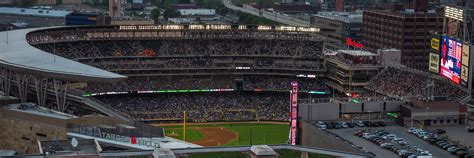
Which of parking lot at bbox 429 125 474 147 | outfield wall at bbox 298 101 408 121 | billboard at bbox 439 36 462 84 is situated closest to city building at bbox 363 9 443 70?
billboard at bbox 439 36 462 84

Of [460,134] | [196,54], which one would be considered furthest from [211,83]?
[460,134]

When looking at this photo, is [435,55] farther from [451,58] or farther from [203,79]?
[203,79]

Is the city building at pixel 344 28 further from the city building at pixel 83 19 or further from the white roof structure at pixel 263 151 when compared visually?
the white roof structure at pixel 263 151

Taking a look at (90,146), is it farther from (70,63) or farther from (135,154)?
(70,63)

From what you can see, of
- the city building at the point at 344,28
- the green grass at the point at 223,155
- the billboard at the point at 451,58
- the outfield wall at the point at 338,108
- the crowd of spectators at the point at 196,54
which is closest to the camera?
the green grass at the point at 223,155

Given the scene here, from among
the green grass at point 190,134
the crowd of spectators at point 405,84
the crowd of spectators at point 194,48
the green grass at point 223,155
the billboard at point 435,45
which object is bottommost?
the green grass at point 190,134

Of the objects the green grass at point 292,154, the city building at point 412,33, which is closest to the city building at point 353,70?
the city building at point 412,33

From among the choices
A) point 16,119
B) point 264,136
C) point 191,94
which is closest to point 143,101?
point 191,94

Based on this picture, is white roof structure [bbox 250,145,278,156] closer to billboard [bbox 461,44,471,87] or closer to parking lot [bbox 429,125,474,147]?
parking lot [bbox 429,125,474,147]
